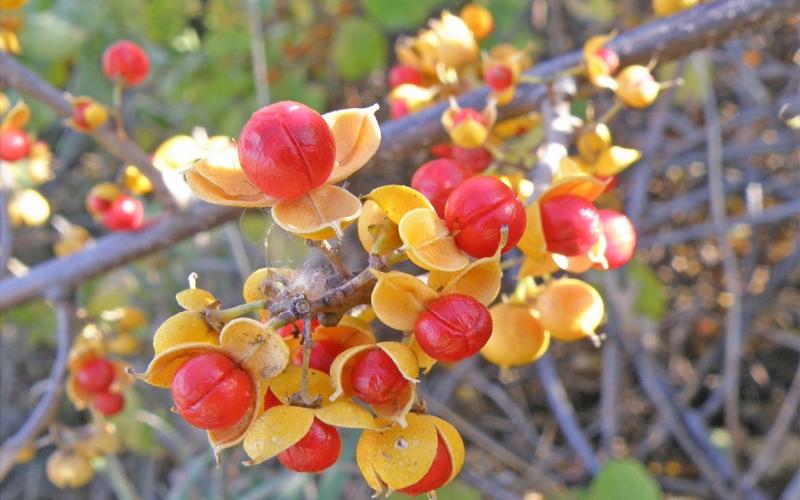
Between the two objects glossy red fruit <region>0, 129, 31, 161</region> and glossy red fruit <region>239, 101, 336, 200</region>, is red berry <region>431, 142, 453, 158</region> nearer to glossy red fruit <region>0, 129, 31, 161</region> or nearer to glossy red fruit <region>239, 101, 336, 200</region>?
glossy red fruit <region>239, 101, 336, 200</region>

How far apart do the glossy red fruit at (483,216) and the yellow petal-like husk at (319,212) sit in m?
0.11

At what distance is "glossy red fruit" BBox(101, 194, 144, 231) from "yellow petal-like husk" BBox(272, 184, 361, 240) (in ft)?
2.85

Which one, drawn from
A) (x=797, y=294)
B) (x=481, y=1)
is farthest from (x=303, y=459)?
(x=797, y=294)

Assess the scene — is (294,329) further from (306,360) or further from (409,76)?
(409,76)

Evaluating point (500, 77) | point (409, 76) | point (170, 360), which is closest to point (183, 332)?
point (170, 360)

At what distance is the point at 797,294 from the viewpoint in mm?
2484

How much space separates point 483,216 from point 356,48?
1.93 m

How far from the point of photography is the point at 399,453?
31.2 inches

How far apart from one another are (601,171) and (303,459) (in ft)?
1.91

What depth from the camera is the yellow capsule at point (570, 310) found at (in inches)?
38.8

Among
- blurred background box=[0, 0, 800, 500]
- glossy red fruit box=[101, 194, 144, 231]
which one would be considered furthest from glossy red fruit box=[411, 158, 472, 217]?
blurred background box=[0, 0, 800, 500]

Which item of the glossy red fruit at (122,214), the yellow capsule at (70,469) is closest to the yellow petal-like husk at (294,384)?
the glossy red fruit at (122,214)

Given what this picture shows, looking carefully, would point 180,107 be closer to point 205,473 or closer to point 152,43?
point 152,43

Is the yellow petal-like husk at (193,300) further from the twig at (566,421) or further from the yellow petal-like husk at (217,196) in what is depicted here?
the twig at (566,421)
